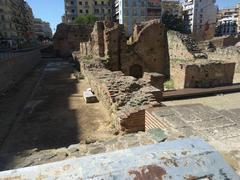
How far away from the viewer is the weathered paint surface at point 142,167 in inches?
51.8

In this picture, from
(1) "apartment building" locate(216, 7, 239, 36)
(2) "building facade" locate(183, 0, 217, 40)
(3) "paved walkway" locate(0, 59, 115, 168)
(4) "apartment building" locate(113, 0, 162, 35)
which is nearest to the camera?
(3) "paved walkway" locate(0, 59, 115, 168)

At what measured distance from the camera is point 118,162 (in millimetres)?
1403

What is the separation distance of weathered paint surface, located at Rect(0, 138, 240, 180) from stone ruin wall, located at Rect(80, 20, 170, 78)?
13.8 metres

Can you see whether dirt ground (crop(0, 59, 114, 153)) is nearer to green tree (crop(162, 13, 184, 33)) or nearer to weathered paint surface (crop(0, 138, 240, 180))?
weathered paint surface (crop(0, 138, 240, 180))

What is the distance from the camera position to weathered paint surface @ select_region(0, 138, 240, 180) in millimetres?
1316

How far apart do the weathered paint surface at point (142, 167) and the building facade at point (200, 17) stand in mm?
64264

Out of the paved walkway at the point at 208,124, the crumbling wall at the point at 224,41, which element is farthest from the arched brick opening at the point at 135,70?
the crumbling wall at the point at 224,41

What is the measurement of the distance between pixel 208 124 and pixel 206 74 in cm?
874

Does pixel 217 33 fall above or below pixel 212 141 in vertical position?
above

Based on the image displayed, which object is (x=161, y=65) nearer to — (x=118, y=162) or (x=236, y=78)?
(x=236, y=78)

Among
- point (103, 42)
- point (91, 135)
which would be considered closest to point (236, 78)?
point (103, 42)

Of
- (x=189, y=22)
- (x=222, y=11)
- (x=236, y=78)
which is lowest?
(x=236, y=78)

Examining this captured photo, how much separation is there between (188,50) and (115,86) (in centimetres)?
1084

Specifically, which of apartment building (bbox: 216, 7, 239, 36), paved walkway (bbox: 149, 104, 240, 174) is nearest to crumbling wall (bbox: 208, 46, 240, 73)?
paved walkway (bbox: 149, 104, 240, 174)
